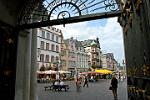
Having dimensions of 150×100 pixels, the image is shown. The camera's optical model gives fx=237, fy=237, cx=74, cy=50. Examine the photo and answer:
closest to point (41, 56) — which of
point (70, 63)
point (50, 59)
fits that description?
point (50, 59)

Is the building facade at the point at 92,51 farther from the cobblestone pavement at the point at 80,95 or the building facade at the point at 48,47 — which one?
the cobblestone pavement at the point at 80,95

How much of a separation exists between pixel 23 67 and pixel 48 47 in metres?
56.6

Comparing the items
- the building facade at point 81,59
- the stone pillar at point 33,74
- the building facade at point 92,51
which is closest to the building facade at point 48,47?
the building facade at point 81,59

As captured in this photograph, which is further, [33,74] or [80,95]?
[80,95]

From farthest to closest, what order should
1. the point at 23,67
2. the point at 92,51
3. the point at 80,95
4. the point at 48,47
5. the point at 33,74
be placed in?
1. the point at 92,51
2. the point at 48,47
3. the point at 80,95
4. the point at 33,74
5. the point at 23,67

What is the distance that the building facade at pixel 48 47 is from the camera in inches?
2331

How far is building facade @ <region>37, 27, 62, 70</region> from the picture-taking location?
59.2 meters

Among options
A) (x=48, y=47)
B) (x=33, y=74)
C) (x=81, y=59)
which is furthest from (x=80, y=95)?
(x=81, y=59)

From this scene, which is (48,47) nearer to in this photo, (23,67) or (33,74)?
(33,74)

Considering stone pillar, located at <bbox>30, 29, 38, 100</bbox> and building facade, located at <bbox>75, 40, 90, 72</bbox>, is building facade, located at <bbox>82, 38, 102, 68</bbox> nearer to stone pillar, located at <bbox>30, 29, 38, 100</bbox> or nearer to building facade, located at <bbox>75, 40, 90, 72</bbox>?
building facade, located at <bbox>75, 40, 90, 72</bbox>

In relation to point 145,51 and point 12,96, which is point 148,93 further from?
point 12,96

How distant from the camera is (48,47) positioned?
6381cm

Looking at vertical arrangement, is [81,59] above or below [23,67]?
above

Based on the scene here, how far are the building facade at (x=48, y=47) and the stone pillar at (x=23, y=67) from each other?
49144mm
